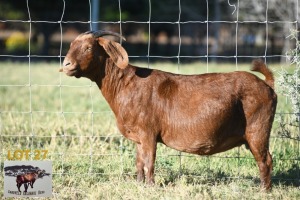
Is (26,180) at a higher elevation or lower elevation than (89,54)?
lower

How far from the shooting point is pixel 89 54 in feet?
17.9

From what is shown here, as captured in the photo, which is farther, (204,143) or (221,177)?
(221,177)

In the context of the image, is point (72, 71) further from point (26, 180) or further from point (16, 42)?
point (16, 42)

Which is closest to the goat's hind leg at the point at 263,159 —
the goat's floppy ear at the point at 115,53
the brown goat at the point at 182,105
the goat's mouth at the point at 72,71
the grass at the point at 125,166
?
the brown goat at the point at 182,105

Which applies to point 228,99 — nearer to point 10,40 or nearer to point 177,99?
point 177,99

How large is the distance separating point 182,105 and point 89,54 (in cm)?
111

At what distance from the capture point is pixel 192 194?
541 cm

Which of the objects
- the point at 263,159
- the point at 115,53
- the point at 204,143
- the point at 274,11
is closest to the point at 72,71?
the point at 115,53

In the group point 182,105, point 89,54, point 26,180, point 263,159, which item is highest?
point 89,54

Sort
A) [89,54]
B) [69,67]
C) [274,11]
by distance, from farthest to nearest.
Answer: [274,11]
[89,54]
[69,67]

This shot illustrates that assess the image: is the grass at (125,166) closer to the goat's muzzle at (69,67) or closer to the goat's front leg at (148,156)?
the goat's front leg at (148,156)

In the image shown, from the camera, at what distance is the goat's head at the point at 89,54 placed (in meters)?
5.37

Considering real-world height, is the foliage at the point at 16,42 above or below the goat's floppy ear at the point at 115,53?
above

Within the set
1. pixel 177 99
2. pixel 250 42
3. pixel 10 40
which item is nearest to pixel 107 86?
pixel 177 99
